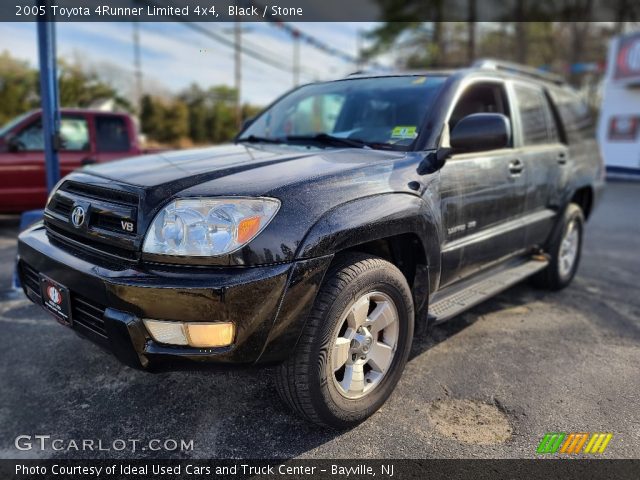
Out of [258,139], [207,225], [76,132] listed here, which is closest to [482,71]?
[258,139]

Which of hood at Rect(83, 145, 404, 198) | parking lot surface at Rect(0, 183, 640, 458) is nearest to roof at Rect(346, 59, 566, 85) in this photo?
hood at Rect(83, 145, 404, 198)

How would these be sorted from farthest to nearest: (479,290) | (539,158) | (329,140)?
(539,158) < (479,290) < (329,140)

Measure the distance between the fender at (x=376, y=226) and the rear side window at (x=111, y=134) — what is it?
6018 millimetres

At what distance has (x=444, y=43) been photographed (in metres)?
27.1

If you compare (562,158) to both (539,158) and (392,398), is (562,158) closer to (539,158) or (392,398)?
(539,158)

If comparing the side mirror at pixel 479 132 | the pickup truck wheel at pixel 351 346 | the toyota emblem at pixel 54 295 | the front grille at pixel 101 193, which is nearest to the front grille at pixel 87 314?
the toyota emblem at pixel 54 295

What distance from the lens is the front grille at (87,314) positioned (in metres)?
2.02

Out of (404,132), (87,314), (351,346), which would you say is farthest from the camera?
(404,132)

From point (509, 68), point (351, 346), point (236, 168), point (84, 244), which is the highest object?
point (509, 68)

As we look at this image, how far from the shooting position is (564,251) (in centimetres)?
452

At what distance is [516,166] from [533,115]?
779 mm

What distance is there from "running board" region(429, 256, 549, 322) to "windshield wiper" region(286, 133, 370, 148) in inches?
40.6

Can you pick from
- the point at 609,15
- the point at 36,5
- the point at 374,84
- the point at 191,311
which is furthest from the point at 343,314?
the point at 609,15

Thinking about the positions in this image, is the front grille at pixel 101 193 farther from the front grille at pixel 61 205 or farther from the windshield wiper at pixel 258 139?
the windshield wiper at pixel 258 139
